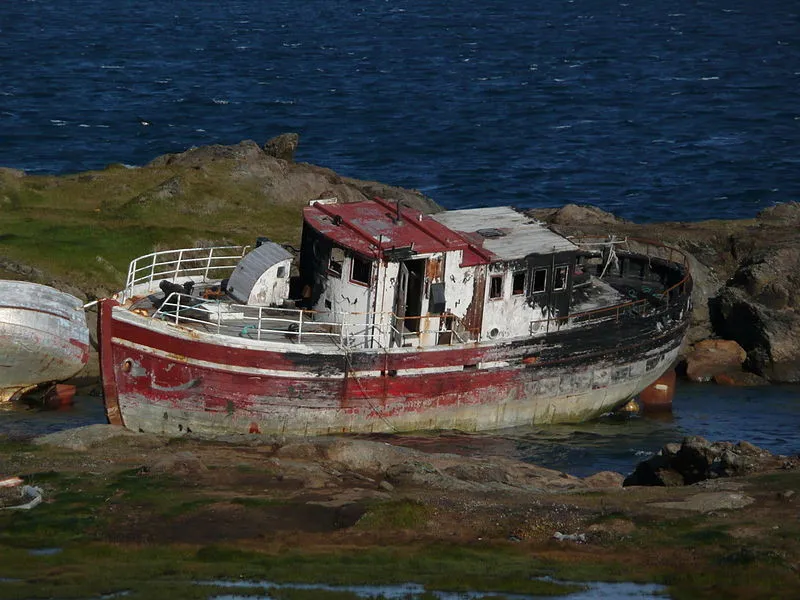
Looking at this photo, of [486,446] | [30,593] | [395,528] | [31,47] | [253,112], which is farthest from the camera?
[31,47]

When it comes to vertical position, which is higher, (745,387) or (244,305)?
(244,305)

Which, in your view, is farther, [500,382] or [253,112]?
[253,112]

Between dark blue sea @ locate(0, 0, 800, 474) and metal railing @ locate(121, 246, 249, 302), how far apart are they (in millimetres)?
4276

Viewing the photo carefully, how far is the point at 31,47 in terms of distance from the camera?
323 ft

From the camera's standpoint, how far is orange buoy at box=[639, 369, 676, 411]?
3875 cm

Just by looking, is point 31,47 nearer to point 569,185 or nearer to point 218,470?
point 569,185

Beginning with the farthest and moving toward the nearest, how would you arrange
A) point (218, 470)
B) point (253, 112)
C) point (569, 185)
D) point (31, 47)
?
point (31, 47)
point (253, 112)
point (569, 185)
point (218, 470)

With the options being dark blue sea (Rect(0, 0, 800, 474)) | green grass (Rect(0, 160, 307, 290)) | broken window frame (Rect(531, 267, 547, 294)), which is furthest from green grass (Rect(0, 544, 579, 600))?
green grass (Rect(0, 160, 307, 290))

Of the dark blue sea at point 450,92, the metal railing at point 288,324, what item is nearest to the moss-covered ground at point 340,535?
the metal railing at point 288,324

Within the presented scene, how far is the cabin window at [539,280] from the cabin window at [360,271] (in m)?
4.52

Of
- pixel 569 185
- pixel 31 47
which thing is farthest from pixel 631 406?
pixel 31 47

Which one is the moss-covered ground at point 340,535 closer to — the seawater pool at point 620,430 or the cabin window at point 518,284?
the seawater pool at point 620,430

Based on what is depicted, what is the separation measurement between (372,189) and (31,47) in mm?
56703

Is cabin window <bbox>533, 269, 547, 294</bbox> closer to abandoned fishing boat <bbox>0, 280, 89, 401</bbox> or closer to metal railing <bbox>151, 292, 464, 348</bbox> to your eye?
metal railing <bbox>151, 292, 464, 348</bbox>
